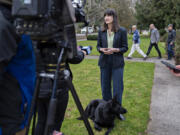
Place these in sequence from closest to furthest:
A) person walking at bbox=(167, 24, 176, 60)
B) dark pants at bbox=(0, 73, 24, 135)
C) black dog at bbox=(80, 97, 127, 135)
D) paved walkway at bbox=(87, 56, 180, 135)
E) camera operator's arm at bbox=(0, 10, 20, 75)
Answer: camera operator's arm at bbox=(0, 10, 20, 75) < dark pants at bbox=(0, 73, 24, 135) < black dog at bbox=(80, 97, 127, 135) < paved walkway at bbox=(87, 56, 180, 135) < person walking at bbox=(167, 24, 176, 60)

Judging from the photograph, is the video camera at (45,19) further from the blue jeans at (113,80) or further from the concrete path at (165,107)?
the concrete path at (165,107)

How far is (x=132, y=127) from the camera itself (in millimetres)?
3545

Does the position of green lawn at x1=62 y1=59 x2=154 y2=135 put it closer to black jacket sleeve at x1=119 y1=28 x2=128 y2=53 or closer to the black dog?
the black dog

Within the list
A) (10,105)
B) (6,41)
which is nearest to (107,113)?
(10,105)

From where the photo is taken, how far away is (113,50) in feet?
11.8

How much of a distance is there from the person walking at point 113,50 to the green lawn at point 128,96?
37cm

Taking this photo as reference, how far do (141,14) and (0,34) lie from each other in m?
35.7

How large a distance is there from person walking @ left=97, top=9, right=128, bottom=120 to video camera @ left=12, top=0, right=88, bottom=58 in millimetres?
2159

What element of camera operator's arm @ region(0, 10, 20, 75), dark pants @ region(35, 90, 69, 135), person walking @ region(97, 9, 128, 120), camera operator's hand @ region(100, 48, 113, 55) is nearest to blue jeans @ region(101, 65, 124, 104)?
person walking @ region(97, 9, 128, 120)

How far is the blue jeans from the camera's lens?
3684mm

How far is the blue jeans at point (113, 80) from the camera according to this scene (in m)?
3.68

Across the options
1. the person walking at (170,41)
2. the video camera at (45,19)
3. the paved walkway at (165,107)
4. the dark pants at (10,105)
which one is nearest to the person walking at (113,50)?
the paved walkway at (165,107)

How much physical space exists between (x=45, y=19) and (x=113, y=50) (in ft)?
7.85

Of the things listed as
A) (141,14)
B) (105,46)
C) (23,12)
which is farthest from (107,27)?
(141,14)
